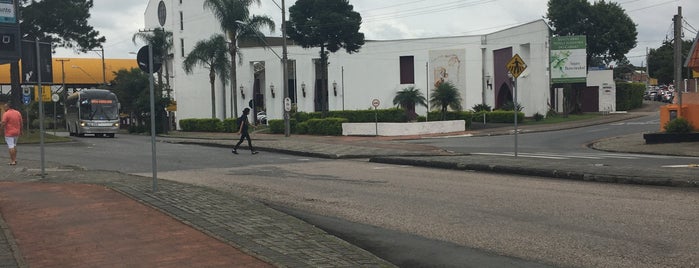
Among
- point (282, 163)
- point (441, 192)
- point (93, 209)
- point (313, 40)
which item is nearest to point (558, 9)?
point (313, 40)

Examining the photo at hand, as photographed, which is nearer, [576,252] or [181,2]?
[576,252]

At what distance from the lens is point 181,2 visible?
7000 centimetres

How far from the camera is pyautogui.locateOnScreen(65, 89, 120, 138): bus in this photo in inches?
1778

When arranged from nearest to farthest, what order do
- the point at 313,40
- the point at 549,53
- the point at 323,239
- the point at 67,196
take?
the point at 323,239, the point at 67,196, the point at 549,53, the point at 313,40

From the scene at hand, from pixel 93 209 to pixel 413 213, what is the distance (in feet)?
14.8

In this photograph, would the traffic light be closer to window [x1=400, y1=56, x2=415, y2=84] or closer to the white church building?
the white church building

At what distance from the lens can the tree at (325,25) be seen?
193 ft

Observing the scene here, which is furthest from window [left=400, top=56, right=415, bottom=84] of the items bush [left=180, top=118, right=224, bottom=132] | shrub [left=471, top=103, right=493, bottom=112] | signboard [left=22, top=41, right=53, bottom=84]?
signboard [left=22, top=41, right=53, bottom=84]

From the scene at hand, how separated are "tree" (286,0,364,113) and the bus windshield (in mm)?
19110

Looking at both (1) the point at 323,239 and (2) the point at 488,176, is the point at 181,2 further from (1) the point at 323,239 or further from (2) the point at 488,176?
(1) the point at 323,239

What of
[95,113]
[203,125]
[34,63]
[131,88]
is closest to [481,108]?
[203,125]

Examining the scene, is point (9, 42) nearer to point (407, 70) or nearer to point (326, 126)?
point (326, 126)

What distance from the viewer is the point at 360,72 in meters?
67.1

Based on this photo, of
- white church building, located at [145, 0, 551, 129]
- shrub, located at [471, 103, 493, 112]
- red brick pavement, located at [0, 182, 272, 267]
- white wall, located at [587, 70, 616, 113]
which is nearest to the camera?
red brick pavement, located at [0, 182, 272, 267]
